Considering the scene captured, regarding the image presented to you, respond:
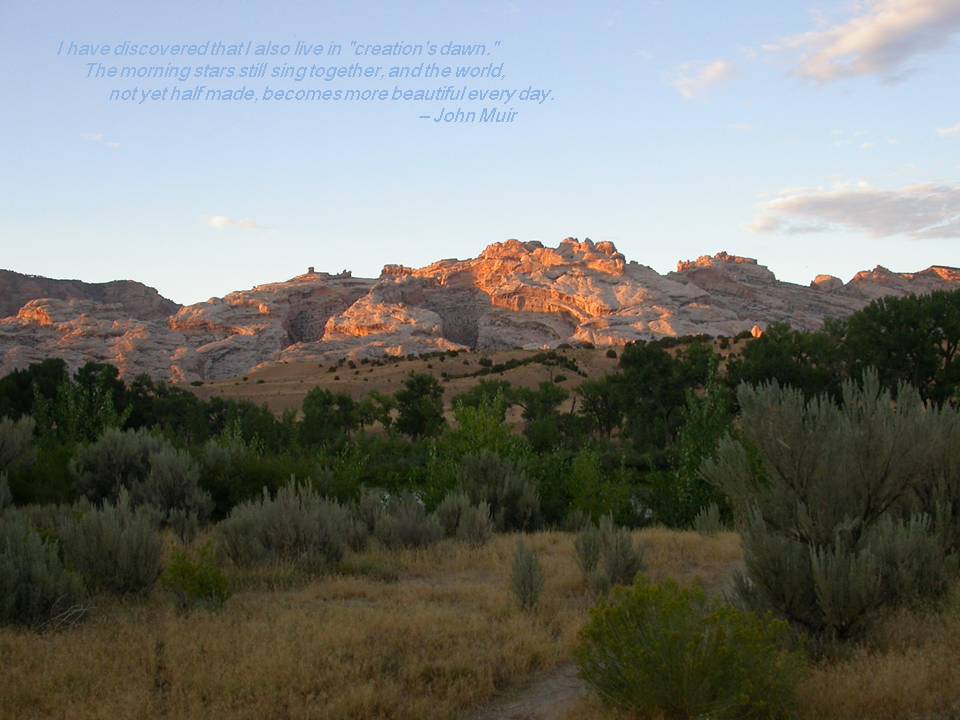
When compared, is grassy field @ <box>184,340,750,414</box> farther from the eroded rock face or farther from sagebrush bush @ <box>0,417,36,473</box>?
sagebrush bush @ <box>0,417,36,473</box>

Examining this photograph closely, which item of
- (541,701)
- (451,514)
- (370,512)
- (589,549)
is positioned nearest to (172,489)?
(370,512)

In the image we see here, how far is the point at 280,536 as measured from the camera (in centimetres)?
1085

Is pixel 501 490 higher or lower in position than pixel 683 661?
lower

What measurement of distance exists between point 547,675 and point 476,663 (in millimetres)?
617

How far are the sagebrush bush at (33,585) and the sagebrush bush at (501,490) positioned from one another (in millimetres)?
8336

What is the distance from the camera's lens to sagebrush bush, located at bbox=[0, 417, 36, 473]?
14148 millimetres

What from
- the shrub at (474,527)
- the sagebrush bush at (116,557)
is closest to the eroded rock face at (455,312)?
the shrub at (474,527)

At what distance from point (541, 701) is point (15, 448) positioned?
12005 millimetres

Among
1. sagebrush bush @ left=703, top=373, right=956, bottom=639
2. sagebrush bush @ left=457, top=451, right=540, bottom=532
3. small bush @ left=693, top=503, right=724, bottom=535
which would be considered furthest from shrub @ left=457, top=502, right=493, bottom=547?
sagebrush bush @ left=703, top=373, right=956, bottom=639

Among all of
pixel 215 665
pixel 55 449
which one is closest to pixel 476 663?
pixel 215 665

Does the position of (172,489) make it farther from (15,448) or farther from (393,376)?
(393,376)

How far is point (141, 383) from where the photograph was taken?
34719mm

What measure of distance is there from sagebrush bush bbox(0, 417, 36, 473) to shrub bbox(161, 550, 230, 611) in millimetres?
7595

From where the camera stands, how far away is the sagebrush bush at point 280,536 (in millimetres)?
10594
